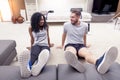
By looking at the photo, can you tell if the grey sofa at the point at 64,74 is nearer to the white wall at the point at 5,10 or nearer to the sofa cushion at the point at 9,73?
the sofa cushion at the point at 9,73

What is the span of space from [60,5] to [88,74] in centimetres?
369

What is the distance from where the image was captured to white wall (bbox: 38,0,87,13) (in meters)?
4.54

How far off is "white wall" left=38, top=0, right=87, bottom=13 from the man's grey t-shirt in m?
2.69

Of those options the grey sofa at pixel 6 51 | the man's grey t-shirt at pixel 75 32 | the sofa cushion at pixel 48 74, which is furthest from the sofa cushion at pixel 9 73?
the man's grey t-shirt at pixel 75 32

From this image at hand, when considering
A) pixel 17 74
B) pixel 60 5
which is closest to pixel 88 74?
pixel 17 74

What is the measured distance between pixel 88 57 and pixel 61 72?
56 cm

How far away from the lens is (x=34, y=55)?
1.90 m

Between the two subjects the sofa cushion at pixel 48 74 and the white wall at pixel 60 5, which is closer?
the sofa cushion at pixel 48 74

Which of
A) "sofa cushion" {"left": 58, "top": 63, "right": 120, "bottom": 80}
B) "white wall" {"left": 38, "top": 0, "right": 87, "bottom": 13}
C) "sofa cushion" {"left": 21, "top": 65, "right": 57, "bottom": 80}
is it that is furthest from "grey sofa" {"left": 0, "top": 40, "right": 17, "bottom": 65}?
"white wall" {"left": 38, "top": 0, "right": 87, "bottom": 13}

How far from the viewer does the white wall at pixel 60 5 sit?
4539 mm

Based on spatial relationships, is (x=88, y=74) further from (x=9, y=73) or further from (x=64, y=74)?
(x=9, y=73)

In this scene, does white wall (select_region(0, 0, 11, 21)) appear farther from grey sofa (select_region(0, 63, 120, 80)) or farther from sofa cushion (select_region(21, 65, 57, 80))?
sofa cushion (select_region(21, 65, 57, 80))

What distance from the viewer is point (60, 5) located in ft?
15.1

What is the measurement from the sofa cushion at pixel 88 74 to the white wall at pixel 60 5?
3.53 meters
